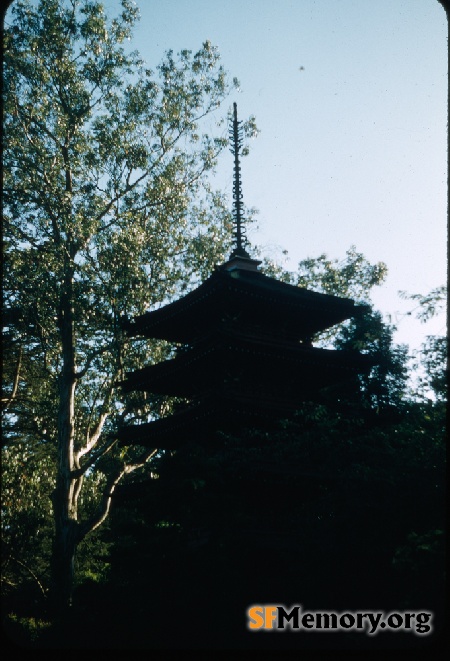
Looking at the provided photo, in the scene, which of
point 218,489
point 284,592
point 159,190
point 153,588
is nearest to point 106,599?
point 153,588

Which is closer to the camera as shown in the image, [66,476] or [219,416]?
[219,416]

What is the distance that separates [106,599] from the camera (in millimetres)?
15453

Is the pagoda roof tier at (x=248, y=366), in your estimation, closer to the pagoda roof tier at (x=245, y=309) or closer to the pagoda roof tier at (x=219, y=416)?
the pagoda roof tier at (x=219, y=416)

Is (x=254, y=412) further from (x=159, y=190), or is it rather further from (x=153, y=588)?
(x=159, y=190)

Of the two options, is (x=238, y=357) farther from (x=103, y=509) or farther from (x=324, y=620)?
(x=324, y=620)

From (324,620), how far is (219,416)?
5914mm

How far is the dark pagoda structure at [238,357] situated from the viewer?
16.5m

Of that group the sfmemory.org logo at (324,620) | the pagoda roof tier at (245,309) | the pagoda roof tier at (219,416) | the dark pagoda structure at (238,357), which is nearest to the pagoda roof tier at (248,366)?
the dark pagoda structure at (238,357)

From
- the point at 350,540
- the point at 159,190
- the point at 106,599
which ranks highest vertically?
the point at 159,190

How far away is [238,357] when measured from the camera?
1709 cm

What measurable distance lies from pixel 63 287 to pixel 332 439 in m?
9.22

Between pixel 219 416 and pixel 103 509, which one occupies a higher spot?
pixel 219 416

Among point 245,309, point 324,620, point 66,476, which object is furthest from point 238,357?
point 324,620

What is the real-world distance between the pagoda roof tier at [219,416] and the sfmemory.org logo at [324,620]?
4.89 meters
